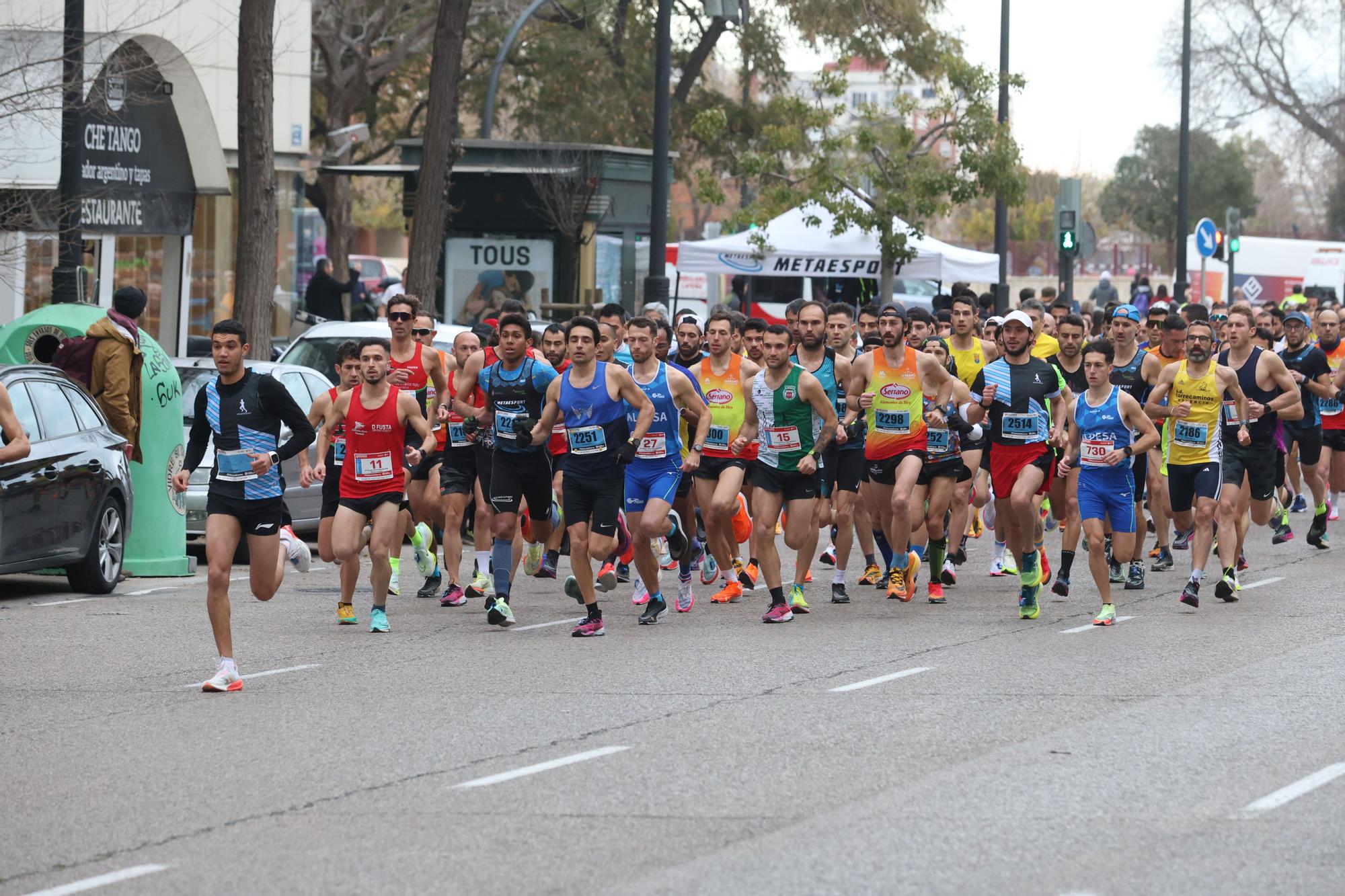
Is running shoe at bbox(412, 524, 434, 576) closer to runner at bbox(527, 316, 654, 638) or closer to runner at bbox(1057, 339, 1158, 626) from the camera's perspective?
runner at bbox(527, 316, 654, 638)

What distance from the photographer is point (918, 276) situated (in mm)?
30141

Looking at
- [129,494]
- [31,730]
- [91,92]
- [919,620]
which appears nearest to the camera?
[31,730]

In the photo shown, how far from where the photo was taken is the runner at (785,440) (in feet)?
42.9

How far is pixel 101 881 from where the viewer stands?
21.3 feet

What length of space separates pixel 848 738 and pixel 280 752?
2.37 m

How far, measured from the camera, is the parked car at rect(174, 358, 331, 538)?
1669 centimetres

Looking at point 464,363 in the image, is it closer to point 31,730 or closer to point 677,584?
point 677,584

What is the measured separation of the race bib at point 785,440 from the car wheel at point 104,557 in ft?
15.4

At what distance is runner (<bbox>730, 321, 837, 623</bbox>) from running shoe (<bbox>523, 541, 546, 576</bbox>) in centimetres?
260

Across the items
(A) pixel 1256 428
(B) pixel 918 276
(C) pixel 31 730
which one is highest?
(B) pixel 918 276

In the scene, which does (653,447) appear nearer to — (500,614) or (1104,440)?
(500,614)

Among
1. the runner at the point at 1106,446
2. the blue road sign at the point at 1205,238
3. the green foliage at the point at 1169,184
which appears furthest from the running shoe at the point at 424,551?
the green foliage at the point at 1169,184

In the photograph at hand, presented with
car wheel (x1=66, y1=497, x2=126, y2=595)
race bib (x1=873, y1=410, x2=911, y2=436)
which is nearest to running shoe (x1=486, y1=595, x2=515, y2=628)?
race bib (x1=873, y1=410, x2=911, y2=436)

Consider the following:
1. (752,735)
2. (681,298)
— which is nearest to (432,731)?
(752,735)
